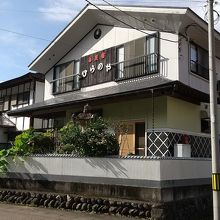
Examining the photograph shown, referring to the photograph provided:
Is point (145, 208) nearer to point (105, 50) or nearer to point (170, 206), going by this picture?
point (170, 206)

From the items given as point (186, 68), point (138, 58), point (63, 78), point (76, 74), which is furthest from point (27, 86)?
point (186, 68)

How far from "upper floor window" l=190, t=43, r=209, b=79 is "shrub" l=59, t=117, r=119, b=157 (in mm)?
6073

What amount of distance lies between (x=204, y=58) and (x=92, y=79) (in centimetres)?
586

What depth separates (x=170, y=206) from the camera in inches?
472

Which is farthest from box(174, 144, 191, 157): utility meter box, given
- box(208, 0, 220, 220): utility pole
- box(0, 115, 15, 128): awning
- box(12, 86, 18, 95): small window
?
box(12, 86, 18, 95): small window

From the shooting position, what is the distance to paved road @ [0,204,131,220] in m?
12.0

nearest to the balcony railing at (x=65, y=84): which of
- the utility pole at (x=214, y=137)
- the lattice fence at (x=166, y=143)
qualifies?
the lattice fence at (x=166, y=143)

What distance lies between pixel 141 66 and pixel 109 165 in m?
6.55

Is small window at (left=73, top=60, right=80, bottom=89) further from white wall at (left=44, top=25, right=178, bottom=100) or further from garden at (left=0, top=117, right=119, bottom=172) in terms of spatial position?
garden at (left=0, top=117, right=119, bottom=172)

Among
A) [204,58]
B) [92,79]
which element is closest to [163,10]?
[204,58]

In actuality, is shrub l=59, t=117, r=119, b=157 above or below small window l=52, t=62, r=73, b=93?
below

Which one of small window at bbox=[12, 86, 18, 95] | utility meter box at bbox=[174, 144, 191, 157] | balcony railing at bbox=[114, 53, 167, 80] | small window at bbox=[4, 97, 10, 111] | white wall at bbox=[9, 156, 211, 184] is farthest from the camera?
small window at bbox=[4, 97, 10, 111]

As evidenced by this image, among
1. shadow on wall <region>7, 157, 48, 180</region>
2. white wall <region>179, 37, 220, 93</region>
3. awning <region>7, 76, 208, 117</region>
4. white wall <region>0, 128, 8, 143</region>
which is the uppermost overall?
white wall <region>179, 37, 220, 93</region>

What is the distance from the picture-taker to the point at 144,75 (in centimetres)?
1800
